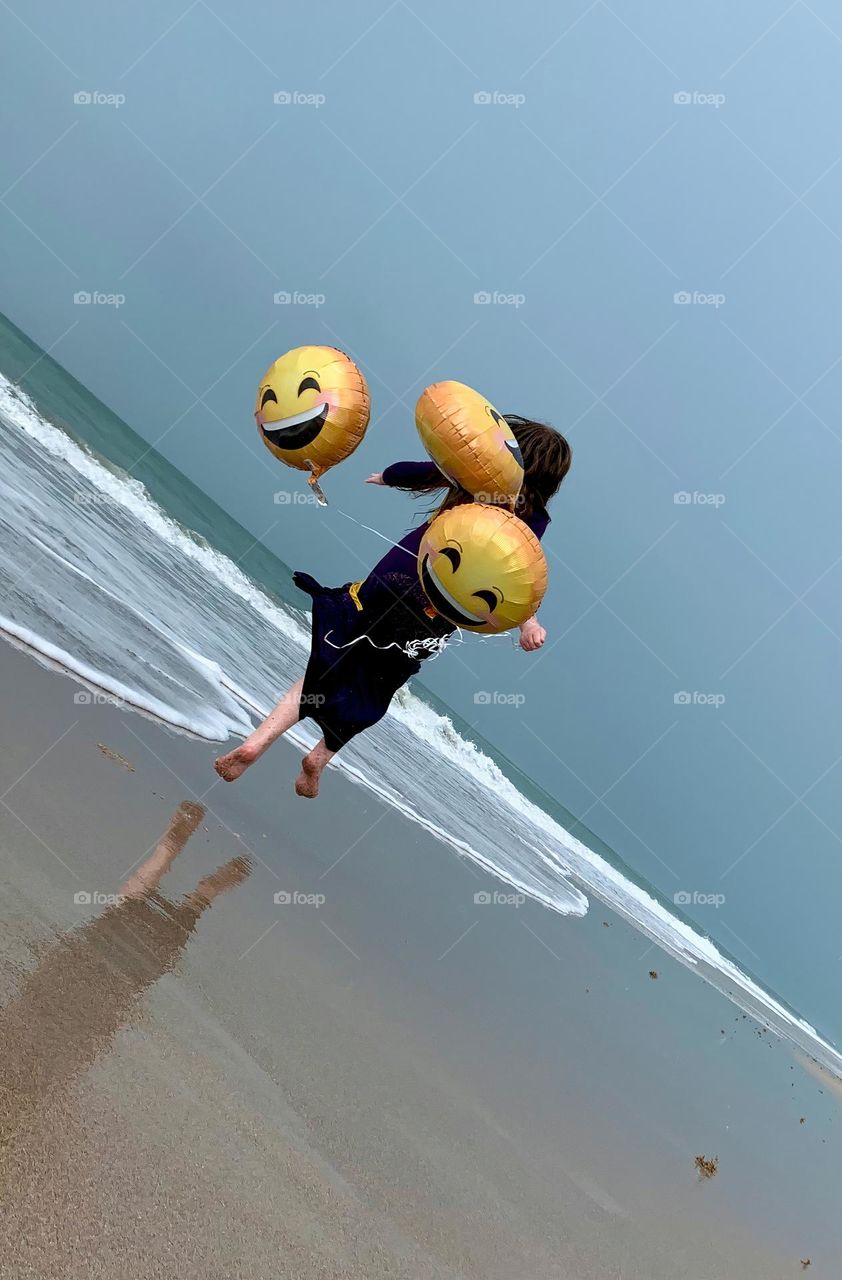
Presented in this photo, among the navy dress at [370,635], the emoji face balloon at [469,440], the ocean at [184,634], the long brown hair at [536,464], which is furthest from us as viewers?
the ocean at [184,634]

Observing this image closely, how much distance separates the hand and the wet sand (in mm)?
1331

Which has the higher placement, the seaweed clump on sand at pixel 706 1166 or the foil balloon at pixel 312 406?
the foil balloon at pixel 312 406

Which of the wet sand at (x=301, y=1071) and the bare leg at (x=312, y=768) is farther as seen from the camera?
the bare leg at (x=312, y=768)

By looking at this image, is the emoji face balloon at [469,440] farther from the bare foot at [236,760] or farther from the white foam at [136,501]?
the white foam at [136,501]

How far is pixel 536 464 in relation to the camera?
3.77m

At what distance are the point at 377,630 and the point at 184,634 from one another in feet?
11.3

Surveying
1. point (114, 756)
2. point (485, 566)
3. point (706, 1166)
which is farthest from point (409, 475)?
point (706, 1166)

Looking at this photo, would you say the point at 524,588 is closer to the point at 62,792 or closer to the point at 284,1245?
the point at 62,792

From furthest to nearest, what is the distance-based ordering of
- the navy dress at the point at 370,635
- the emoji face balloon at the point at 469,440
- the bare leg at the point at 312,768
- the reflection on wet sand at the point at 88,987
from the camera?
the bare leg at the point at 312,768 → the navy dress at the point at 370,635 → the emoji face balloon at the point at 469,440 → the reflection on wet sand at the point at 88,987

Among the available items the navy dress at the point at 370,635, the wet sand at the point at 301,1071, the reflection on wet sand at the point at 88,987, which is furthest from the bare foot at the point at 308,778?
the reflection on wet sand at the point at 88,987

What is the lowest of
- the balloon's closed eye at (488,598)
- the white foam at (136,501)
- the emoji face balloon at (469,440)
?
the white foam at (136,501)

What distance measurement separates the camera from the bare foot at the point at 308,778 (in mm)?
4246

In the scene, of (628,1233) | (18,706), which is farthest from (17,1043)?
(628,1233)

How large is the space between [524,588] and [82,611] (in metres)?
3.06
